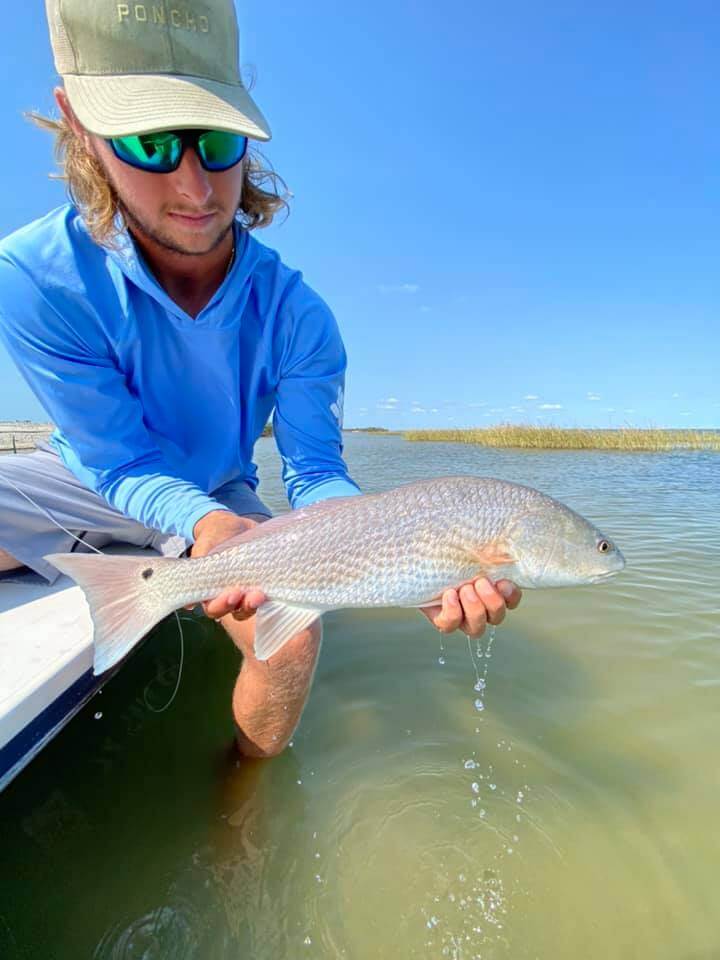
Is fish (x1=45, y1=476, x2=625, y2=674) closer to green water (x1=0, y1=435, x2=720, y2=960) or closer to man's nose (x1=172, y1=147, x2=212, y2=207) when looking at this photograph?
green water (x1=0, y1=435, x2=720, y2=960)

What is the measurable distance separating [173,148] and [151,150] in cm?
9

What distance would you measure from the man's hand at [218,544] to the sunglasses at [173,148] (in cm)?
151

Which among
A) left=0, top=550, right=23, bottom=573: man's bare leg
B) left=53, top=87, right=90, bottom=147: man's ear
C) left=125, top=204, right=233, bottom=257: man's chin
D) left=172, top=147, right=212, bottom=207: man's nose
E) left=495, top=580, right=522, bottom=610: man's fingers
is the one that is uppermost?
left=53, top=87, right=90, bottom=147: man's ear

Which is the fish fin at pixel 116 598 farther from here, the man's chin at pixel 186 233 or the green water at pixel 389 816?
the man's chin at pixel 186 233

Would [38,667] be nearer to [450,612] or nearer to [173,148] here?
[450,612]

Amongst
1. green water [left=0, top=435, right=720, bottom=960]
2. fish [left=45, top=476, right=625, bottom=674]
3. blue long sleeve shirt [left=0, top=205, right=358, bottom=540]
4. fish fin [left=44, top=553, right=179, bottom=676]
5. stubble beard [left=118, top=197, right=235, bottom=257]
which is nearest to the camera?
green water [left=0, top=435, right=720, bottom=960]

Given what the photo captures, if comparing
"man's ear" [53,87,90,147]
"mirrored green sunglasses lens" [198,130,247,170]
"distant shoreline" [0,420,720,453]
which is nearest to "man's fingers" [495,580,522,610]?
"mirrored green sunglasses lens" [198,130,247,170]

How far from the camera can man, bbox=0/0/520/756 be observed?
2.04 metres

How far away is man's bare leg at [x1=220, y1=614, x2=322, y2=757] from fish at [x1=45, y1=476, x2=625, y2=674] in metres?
0.34

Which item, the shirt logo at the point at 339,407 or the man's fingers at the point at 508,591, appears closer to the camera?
the man's fingers at the point at 508,591

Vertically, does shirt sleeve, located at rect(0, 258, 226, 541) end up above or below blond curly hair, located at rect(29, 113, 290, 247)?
below

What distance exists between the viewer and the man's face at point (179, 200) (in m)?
2.30

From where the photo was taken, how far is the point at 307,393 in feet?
10.4

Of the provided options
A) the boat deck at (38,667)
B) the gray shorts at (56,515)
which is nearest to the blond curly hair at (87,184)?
the gray shorts at (56,515)
